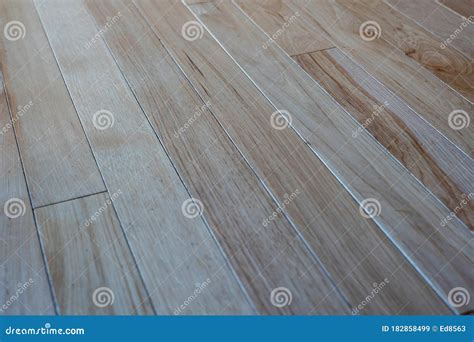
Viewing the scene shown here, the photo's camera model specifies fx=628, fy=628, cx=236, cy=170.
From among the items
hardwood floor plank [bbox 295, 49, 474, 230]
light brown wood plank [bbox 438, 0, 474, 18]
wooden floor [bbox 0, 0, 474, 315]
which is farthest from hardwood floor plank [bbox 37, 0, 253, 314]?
light brown wood plank [bbox 438, 0, 474, 18]

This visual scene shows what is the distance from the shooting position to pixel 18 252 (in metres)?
1.33

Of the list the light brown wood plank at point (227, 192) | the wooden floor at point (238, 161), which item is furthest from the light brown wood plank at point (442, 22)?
the light brown wood plank at point (227, 192)

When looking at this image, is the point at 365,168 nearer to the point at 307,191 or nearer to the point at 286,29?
the point at 307,191

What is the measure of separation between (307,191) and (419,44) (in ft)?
2.98

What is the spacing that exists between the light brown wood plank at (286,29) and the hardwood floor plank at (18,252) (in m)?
0.95

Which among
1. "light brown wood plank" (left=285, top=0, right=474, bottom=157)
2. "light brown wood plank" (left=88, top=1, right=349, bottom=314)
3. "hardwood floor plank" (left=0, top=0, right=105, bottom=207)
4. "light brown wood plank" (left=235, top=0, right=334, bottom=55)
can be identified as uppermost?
"light brown wood plank" (left=285, top=0, right=474, bottom=157)

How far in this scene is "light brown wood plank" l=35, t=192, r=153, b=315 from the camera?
1.21 meters

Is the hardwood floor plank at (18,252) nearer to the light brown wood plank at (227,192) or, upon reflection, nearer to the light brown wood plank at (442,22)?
the light brown wood plank at (227,192)

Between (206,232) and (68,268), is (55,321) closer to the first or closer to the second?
(68,268)

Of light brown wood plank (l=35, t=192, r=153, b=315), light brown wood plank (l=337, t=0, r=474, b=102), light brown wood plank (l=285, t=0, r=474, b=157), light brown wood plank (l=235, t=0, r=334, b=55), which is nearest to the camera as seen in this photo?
light brown wood plank (l=35, t=192, r=153, b=315)

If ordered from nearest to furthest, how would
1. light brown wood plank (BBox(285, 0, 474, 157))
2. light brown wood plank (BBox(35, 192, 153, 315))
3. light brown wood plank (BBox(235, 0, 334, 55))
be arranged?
light brown wood plank (BBox(35, 192, 153, 315)) < light brown wood plank (BBox(285, 0, 474, 157)) < light brown wood plank (BBox(235, 0, 334, 55))

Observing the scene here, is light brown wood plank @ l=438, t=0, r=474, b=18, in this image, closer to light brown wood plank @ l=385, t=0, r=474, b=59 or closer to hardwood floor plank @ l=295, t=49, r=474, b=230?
light brown wood plank @ l=385, t=0, r=474, b=59

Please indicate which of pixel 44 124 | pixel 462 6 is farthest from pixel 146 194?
pixel 462 6

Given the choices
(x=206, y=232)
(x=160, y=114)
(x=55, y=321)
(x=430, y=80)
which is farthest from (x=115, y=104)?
(x=430, y=80)
